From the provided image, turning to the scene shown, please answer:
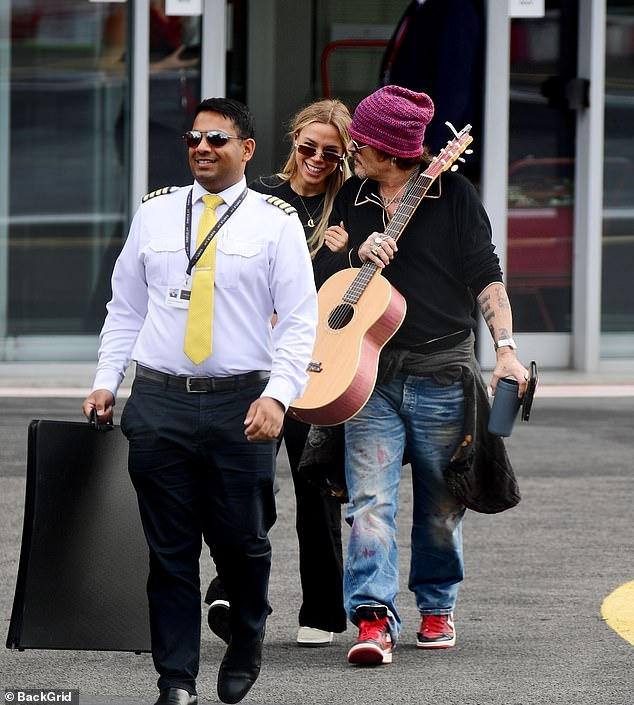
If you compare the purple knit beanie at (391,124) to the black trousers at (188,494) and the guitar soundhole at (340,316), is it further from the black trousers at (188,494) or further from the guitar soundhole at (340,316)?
the black trousers at (188,494)

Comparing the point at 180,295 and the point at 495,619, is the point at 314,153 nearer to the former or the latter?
the point at 180,295

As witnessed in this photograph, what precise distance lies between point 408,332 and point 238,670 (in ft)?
4.36

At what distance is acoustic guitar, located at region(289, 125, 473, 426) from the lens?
554cm

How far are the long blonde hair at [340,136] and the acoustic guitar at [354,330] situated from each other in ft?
0.62

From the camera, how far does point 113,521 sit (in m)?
5.27

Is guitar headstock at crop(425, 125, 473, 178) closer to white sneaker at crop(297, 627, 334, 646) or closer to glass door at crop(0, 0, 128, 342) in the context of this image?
white sneaker at crop(297, 627, 334, 646)

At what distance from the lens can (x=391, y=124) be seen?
5.68 m

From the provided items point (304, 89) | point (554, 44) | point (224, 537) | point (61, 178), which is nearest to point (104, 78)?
point (61, 178)

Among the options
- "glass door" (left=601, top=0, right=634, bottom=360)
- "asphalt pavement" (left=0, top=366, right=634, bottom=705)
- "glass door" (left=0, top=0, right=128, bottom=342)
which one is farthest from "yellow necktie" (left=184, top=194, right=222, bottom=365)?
"glass door" (left=601, top=0, right=634, bottom=360)

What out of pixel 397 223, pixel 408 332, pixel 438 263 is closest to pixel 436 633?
pixel 408 332

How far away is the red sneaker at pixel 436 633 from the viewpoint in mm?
5902

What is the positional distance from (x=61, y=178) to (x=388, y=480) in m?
7.36

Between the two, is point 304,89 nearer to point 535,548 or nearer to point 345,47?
point 345,47

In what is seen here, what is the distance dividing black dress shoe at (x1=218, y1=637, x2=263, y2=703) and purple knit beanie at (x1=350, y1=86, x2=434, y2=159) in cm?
167
